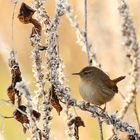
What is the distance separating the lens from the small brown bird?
247 cm

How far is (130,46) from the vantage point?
2088 mm

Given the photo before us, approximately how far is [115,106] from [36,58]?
146 centimetres

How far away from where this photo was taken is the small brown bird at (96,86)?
2.47 metres

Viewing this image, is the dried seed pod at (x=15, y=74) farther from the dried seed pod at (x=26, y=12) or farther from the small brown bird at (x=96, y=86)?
the small brown bird at (x=96, y=86)

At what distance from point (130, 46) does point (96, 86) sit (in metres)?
0.65

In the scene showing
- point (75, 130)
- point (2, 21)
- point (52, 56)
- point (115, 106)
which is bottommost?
point (75, 130)

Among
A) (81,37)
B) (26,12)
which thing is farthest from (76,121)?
(81,37)

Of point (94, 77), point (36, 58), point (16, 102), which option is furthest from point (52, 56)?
point (94, 77)

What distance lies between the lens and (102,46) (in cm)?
283

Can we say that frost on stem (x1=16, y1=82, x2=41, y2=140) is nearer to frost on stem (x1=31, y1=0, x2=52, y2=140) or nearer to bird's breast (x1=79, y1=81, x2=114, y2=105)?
frost on stem (x1=31, y1=0, x2=52, y2=140)

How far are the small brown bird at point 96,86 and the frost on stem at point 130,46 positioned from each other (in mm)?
346

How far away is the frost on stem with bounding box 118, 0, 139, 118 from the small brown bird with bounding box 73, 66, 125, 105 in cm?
35

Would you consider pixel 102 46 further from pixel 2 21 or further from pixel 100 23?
pixel 2 21

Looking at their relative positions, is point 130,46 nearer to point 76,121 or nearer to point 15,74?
point 76,121
